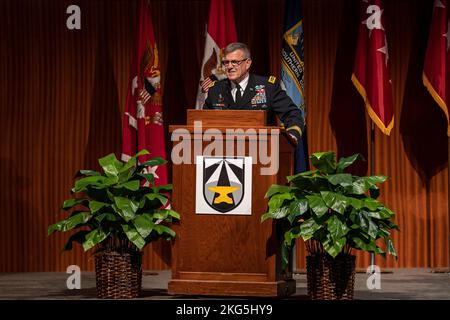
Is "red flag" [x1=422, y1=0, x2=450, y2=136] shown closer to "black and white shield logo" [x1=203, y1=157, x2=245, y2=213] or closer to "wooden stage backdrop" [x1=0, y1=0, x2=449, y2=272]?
"wooden stage backdrop" [x1=0, y1=0, x2=449, y2=272]

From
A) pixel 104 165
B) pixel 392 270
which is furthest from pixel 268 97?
pixel 392 270

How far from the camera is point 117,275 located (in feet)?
15.8

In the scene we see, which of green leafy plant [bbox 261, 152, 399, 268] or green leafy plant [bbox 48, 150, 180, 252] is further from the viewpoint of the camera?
green leafy plant [bbox 48, 150, 180, 252]

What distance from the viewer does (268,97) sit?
5.14 meters

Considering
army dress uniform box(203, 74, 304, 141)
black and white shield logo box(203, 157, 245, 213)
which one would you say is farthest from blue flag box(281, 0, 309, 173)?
black and white shield logo box(203, 157, 245, 213)

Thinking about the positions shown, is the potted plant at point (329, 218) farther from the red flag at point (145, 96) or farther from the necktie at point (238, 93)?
the red flag at point (145, 96)

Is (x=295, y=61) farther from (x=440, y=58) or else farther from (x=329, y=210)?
(x=329, y=210)

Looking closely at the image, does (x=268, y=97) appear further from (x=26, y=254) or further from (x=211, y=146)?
(x=26, y=254)

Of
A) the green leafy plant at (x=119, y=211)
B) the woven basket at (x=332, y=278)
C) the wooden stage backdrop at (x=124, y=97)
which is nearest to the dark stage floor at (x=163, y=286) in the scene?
the woven basket at (x=332, y=278)

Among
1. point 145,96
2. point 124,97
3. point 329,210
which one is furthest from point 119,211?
point 124,97

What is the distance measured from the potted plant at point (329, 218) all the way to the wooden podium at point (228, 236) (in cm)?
11

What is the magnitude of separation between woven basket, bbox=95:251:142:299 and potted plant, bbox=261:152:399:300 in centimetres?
84

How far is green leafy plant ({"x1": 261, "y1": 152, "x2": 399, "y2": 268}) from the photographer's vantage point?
4574 mm

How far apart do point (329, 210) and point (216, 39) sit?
2.50m
